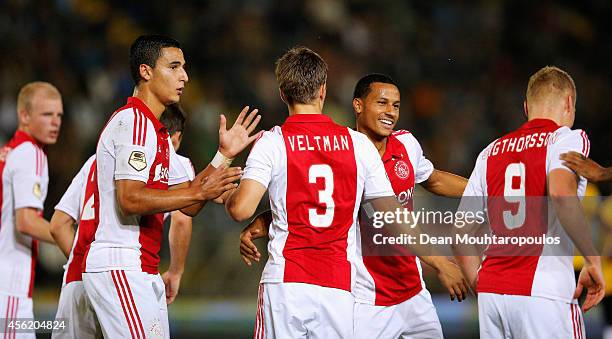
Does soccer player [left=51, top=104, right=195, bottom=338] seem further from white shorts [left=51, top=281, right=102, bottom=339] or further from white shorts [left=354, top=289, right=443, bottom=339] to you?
white shorts [left=354, top=289, right=443, bottom=339]

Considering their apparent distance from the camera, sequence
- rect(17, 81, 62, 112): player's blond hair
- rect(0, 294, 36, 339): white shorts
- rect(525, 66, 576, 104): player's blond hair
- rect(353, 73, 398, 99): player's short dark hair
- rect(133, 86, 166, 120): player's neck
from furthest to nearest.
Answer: rect(17, 81, 62, 112): player's blond hair → rect(0, 294, 36, 339): white shorts → rect(353, 73, 398, 99): player's short dark hair → rect(525, 66, 576, 104): player's blond hair → rect(133, 86, 166, 120): player's neck

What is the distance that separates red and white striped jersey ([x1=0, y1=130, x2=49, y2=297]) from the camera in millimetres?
6379

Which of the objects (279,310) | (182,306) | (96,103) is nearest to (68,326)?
(279,310)

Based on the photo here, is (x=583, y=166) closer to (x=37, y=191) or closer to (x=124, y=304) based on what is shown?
(x=124, y=304)

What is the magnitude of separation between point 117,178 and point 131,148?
0.18m

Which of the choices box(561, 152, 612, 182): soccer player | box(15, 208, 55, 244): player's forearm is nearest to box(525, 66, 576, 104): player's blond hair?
box(561, 152, 612, 182): soccer player

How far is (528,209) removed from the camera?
17.4ft

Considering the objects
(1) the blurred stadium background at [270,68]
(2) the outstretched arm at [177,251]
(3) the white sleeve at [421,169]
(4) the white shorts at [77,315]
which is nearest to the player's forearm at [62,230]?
(4) the white shorts at [77,315]

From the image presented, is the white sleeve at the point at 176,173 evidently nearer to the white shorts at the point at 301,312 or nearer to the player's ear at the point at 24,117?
the white shorts at the point at 301,312

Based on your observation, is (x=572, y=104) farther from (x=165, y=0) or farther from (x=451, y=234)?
(x=165, y=0)

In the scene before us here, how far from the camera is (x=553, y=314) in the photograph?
5145 mm

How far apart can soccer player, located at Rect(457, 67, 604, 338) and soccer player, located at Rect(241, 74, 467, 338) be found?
473 millimetres

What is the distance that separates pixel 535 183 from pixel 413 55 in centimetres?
806

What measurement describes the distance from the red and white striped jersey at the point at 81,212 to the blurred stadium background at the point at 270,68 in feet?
12.3
